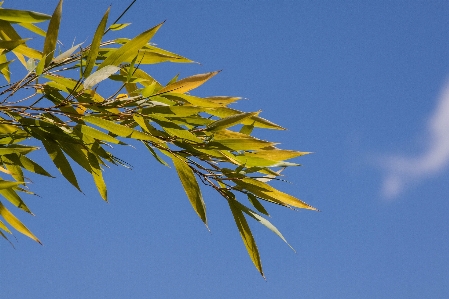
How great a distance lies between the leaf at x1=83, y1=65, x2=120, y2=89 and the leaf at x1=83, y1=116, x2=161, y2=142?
0.11 metres

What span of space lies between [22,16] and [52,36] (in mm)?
139

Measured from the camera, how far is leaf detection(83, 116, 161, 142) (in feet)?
5.62

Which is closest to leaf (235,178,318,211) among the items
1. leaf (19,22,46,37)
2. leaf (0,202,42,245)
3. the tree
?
the tree

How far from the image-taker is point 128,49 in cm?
179

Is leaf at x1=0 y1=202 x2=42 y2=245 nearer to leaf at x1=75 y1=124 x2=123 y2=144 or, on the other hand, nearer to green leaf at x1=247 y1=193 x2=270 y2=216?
leaf at x1=75 y1=124 x2=123 y2=144

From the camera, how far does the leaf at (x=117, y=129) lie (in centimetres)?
171

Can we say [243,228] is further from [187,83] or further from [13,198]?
[13,198]

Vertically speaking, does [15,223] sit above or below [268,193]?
below

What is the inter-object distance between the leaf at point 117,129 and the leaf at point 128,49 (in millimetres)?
182

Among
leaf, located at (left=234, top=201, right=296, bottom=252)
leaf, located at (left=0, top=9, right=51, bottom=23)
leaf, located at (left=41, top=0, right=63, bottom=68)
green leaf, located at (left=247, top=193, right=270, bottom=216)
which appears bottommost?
leaf, located at (left=234, top=201, right=296, bottom=252)

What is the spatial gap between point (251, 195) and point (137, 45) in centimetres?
66

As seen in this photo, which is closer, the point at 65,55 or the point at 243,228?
the point at 65,55

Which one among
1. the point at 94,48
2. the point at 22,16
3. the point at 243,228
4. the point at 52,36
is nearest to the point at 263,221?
the point at 243,228

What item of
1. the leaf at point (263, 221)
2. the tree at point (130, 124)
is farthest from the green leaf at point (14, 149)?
the leaf at point (263, 221)
